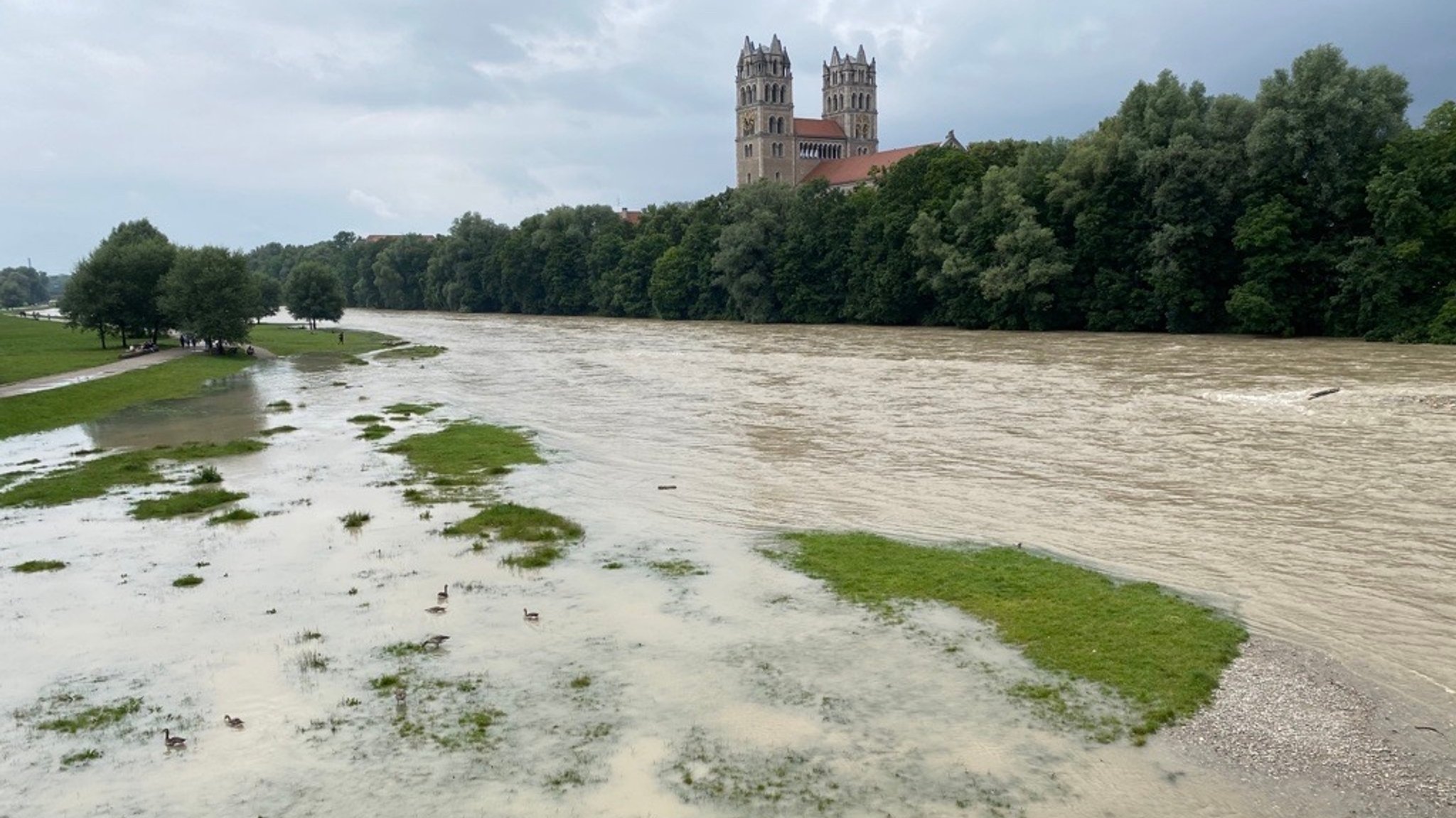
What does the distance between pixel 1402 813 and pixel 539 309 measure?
14824 centimetres

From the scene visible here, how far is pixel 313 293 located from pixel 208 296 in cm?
3856

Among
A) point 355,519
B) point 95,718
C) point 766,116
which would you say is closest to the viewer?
point 95,718

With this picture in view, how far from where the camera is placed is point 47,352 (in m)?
62.9

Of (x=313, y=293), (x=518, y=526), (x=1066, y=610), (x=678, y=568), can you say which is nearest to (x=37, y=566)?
(x=518, y=526)

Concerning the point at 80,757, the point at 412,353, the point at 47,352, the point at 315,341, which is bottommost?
the point at 80,757

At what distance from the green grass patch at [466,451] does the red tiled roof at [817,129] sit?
6765 inches

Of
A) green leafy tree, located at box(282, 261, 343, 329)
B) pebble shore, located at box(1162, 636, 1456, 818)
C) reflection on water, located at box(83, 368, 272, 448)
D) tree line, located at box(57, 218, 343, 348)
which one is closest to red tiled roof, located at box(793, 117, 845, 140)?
green leafy tree, located at box(282, 261, 343, 329)

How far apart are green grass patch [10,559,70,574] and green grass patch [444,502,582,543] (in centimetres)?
581

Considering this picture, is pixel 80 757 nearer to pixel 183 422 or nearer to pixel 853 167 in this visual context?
pixel 183 422

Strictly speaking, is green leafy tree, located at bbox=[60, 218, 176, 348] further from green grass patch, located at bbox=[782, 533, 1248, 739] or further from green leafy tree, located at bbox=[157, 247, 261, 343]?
green grass patch, located at bbox=[782, 533, 1248, 739]

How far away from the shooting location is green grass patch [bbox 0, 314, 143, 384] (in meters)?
49.7

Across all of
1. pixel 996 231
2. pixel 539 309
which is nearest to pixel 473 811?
pixel 996 231

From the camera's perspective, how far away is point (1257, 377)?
133ft

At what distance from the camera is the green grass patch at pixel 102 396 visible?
3366 centimetres
